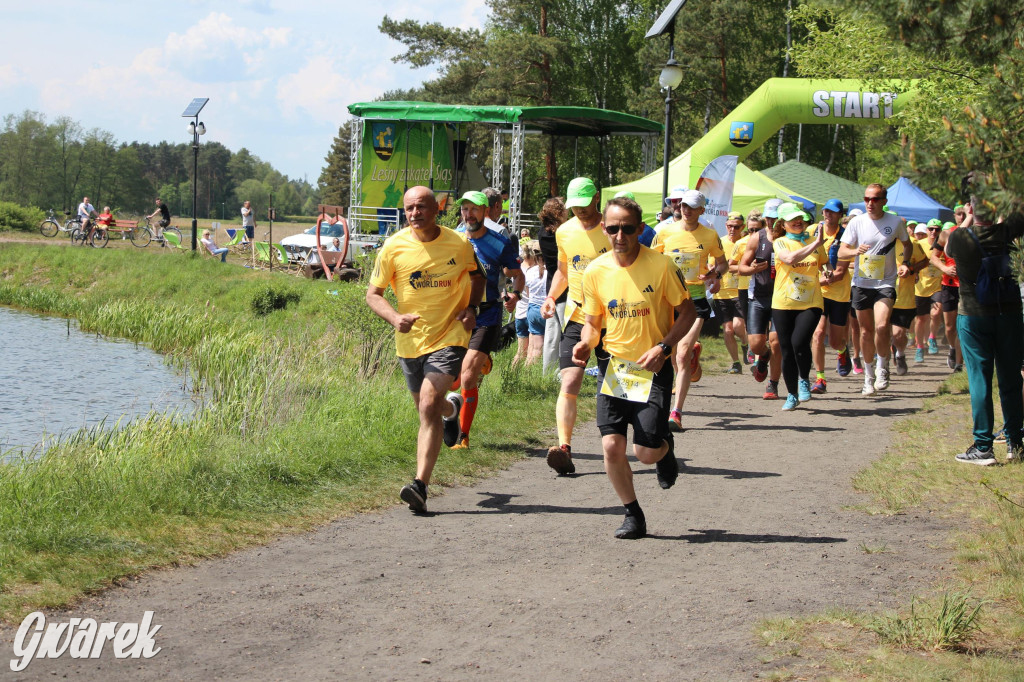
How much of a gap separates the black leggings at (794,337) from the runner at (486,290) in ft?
11.7

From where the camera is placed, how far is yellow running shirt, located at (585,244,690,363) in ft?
19.5

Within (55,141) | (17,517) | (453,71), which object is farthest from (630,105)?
(55,141)

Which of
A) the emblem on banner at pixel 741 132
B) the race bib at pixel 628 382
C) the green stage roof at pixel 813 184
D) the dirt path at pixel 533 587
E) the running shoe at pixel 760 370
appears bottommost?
the dirt path at pixel 533 587

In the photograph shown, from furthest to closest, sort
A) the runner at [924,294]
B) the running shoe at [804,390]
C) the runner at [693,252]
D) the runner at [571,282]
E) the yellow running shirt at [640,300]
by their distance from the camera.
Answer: the runner at [924,294] < the running shoe at [804,390] < the runner at [693,252] < the runner at [571,282] < the yellow running shirt at [640,300]

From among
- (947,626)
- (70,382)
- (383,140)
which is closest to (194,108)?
(383,140)

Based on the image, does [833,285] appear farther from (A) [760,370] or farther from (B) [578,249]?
(B) [578,249]

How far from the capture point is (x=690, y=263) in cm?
999

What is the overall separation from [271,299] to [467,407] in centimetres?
1974

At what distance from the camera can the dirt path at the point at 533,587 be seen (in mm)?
4367

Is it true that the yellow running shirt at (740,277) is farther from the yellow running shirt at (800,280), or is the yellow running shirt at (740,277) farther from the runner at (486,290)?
the runner at (486,290)

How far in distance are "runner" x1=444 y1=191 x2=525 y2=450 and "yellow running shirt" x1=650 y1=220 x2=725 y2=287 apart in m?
1.87

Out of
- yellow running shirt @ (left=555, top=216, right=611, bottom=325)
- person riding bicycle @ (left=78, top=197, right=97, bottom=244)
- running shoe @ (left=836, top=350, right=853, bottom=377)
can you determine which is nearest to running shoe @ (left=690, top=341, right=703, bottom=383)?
yellow running shirt @ (left=555, top=216, right=611, bottom=325)

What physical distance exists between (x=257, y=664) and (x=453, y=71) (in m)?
45.1

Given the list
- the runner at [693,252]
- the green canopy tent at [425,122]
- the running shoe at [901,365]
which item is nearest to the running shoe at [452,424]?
the runner at [693,252]
